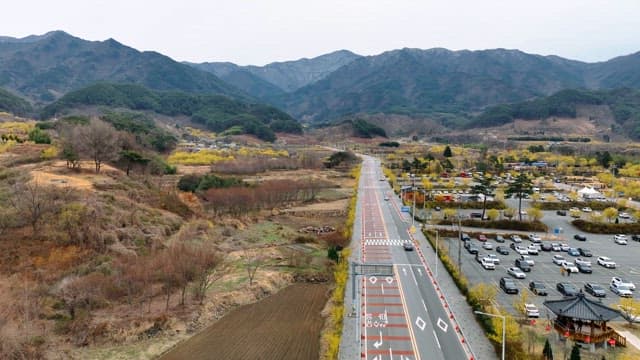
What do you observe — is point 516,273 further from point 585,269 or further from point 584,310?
point 584,310

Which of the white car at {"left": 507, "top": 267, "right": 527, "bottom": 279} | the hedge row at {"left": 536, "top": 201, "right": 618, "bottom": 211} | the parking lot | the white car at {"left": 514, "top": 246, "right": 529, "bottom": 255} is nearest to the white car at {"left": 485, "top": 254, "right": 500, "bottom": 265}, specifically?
the parking lot

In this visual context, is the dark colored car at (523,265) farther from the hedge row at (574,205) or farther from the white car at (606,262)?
the hedge row at (574,205)

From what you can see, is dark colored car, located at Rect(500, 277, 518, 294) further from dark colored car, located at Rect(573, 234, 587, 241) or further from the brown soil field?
dark colored car, located at Rect(573, 234, 587, 241)

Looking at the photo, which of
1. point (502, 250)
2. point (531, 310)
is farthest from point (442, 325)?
point (502, 250)

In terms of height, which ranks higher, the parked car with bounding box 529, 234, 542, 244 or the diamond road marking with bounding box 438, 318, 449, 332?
the parked car with bounding box 529, 234, 542, 244

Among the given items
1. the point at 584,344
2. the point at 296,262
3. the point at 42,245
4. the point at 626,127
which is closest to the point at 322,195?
the point at 296,262
